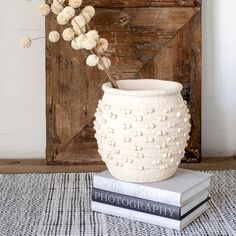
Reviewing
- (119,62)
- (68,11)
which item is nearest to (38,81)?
(119,62)

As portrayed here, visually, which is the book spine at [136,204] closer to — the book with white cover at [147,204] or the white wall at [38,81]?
the book with white cover at [147,204]

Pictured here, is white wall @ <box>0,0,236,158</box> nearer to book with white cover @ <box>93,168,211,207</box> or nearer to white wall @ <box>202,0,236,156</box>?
white wall @ <box>202,0,236,156</box>

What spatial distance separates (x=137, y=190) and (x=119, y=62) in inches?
16.2

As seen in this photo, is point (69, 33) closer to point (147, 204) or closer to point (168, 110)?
point (168, 110)

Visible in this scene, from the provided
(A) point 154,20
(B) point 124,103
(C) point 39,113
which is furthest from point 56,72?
(B) point 124,103

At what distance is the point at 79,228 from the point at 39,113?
49 centimetres

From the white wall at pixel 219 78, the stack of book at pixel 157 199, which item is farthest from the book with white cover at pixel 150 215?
the white wall at pixel 219 78

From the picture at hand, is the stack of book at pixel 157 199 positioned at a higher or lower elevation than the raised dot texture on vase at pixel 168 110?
lower

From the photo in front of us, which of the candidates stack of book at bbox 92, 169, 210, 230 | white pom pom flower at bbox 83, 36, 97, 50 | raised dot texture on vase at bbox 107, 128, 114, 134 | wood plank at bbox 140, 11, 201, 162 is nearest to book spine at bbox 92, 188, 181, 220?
stack of book at bbox 92, 169, 210, 230

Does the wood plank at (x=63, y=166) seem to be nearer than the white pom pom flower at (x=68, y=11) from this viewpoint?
No

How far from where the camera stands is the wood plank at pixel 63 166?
3.89ft

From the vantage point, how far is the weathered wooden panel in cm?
120

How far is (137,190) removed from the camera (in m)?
0.88

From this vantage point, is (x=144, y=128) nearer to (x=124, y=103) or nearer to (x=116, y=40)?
(x=124, y=103)
